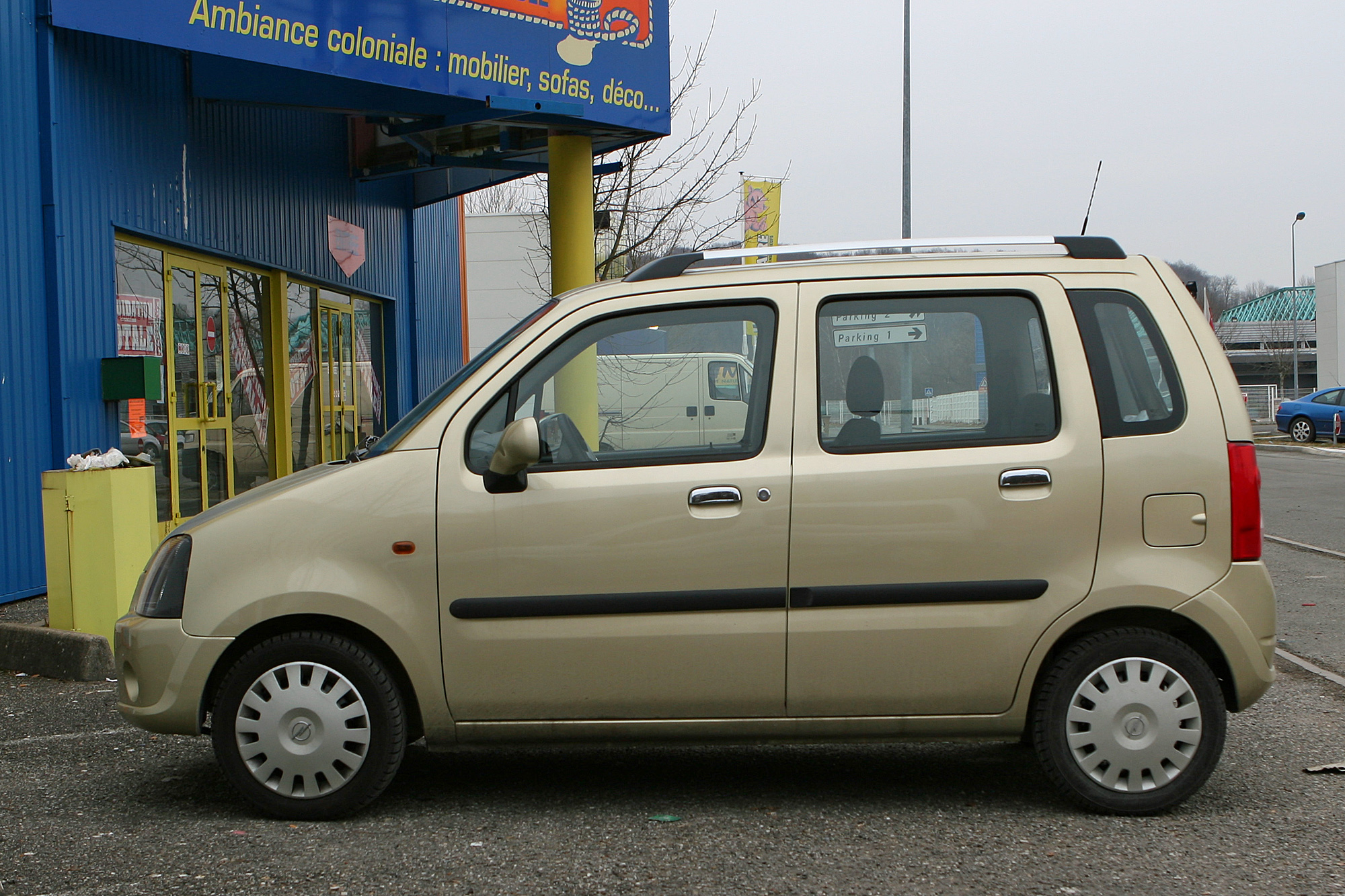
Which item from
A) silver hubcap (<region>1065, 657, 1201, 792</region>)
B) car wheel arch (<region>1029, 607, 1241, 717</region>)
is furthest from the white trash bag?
silver hubcap (<region>1065, 657, 1201, 792</region>)

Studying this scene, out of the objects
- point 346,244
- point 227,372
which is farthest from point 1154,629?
point 346,244

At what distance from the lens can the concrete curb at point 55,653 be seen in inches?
253

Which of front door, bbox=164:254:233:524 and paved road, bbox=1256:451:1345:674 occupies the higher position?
front door, bbox=164:254:233:524

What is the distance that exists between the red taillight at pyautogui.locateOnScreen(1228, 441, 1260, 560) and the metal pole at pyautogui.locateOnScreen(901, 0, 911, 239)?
19294mm

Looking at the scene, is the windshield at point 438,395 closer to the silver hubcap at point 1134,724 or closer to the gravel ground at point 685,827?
the gravel ground at point 685,827

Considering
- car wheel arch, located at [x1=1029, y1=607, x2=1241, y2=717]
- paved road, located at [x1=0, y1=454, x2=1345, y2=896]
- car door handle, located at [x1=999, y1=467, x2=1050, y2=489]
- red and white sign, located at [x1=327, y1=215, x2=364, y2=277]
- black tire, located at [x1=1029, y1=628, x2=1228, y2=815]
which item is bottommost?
paved road, located at [x1=0, y1=454, x2=1345, y2=896]

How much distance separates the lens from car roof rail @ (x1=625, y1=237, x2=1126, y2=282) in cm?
427

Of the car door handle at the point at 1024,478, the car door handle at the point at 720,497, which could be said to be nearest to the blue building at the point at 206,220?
the car door handle at the point at 720,497

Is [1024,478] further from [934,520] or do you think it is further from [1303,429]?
[1303,429]

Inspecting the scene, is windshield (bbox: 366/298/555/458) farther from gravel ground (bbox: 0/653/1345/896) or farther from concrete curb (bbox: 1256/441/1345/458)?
concrete curb (bbox: 1256/441/1345/458)

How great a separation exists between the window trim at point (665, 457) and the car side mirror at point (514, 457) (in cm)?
6

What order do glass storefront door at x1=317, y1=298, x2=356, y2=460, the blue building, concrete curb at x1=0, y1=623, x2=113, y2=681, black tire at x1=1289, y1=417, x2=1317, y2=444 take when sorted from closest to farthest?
concrete curb at x1=0, y1=623, x2=113, y2=681 < the blue building < glass storefront door at x1=317, y1=298, x2=356, y2=460 < black tire at x1=1289, y1=417, x2=1317, y2=444

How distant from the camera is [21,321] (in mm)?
7977

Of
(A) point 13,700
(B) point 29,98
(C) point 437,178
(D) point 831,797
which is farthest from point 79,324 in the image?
(C) point 437,178
